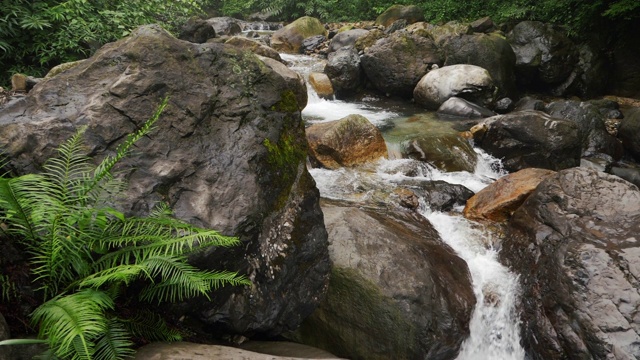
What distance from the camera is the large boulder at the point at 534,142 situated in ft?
26.3

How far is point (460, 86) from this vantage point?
1096 cm

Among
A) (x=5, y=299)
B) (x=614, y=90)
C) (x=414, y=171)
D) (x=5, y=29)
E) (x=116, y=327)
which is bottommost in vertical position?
(x=614, y=90)

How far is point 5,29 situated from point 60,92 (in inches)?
147

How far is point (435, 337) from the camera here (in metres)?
3.90

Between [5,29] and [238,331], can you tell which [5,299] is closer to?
[238,331]

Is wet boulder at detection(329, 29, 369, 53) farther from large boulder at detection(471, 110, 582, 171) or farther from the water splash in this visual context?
the water splash

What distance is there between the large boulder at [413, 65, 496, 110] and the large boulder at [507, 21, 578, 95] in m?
2.59

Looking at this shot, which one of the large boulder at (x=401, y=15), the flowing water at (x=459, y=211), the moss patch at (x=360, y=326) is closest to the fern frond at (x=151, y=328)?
the moss patch at (x=360, y=326)

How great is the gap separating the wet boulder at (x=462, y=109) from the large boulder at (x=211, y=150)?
298 inches

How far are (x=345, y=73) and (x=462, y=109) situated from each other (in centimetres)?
362

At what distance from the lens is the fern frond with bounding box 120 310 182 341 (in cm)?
243

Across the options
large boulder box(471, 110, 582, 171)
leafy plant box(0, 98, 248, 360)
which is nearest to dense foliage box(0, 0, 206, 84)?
leafy plant box(0, 98, 248, 360)

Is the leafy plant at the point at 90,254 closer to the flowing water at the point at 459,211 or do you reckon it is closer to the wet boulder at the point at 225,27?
the flowing water at the point at 459,211

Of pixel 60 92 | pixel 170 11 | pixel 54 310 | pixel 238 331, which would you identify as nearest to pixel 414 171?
pixel 238 331
